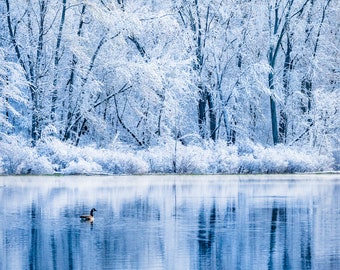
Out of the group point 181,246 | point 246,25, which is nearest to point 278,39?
point 246,25

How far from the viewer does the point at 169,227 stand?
51.1 ft

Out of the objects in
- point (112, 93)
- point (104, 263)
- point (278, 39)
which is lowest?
point (104, 263)

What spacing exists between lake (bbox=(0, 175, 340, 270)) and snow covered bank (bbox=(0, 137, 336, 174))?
4823 mm

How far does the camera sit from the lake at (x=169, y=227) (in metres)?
11.7

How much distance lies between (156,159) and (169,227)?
18918 millimetres

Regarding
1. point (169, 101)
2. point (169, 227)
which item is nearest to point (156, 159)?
point (169, 101)

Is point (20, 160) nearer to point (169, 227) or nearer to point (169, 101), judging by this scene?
point (169, 101)

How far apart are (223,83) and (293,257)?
96.1 feet

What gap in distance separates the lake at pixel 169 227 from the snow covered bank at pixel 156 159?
4.82m

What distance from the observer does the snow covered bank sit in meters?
32.1

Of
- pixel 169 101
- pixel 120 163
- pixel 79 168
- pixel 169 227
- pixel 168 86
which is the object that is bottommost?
pixel 169 227

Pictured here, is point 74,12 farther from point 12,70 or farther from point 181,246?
point 181,246

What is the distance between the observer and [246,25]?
39875 millimetres

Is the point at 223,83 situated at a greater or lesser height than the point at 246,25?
lesser
